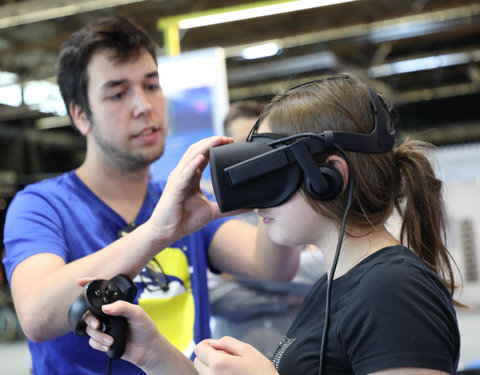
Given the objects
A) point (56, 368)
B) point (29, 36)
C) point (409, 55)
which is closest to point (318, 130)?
point (56, 368)

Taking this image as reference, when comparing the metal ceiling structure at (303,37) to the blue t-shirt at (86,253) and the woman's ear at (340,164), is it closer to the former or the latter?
the blue t-shirt at (86,253)

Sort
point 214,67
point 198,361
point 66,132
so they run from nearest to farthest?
1. point 198,361
2. point 214,67
3. point 66,132

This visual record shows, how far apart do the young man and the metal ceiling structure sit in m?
6.38

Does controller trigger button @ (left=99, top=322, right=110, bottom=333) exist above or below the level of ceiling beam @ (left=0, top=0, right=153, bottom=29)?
below

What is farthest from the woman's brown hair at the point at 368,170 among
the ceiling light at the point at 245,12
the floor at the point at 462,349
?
the ceiling light at the point at 245,12

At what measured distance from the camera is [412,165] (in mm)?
1144

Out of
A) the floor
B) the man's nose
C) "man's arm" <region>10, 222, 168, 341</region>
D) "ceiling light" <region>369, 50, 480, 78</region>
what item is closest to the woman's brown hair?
"man's arm" <region>10, 222, 168, 341</region>

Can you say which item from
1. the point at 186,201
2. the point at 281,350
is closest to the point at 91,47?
the point at 186,201

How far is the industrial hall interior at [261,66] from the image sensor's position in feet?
10.9

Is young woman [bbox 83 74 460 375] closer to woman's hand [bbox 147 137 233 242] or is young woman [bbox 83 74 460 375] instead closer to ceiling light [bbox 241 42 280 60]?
woman's hand [bbox 147 137 233 242]

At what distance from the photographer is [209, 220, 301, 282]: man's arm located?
1.58 m

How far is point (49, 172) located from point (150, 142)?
17.5m

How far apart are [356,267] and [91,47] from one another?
1039mm

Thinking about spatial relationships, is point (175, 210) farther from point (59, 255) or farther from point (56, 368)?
point (56, 368)
